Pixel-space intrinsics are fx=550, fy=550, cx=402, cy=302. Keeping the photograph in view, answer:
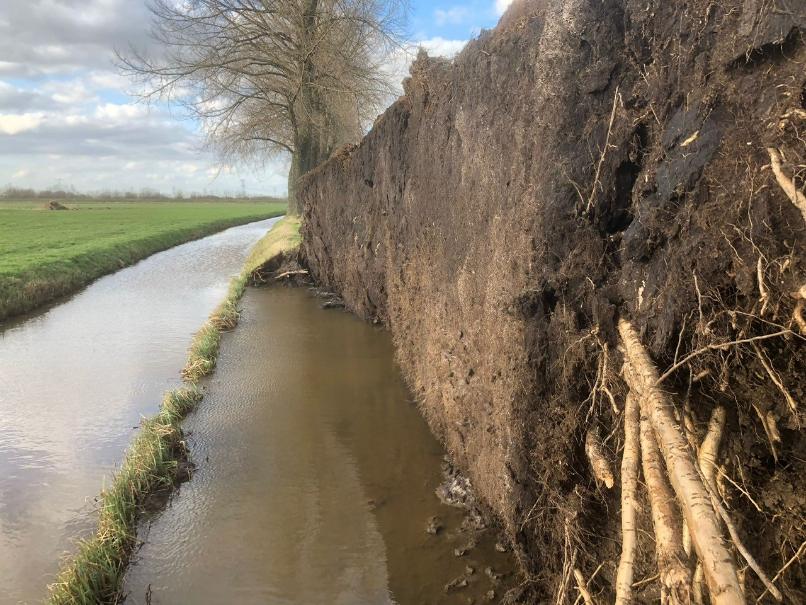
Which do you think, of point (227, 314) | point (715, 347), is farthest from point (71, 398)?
point (715, 347)

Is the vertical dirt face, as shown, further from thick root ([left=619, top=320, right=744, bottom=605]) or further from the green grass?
the green grass

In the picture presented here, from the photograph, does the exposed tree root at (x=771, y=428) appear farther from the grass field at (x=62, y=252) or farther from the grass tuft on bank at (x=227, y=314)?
the grass field at (x=62, y=252)

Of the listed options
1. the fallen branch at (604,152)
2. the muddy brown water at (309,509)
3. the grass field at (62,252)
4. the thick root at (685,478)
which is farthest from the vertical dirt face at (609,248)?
the grass field at (62,252)

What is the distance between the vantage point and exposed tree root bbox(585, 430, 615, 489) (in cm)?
308

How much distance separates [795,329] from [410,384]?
5.48 meters

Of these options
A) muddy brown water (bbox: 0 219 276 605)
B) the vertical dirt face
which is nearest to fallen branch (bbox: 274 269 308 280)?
muddy brown water (bbox: 0 219 276 605)

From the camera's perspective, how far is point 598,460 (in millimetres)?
3209

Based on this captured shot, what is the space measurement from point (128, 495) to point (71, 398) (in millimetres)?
3480

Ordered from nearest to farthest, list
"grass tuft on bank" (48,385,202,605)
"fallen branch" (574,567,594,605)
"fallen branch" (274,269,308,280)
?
1. "fallen branch" (574,567,594,605)
2. "grass tuft on bank" (48,385,202,605)
3. "fallen branch" (274,269,308,280)

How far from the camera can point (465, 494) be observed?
500 centimetres

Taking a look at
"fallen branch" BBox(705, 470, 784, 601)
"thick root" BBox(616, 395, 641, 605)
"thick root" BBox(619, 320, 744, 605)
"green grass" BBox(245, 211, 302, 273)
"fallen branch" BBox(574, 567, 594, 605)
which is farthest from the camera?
"green grass" BBox(245, 211, 302, 273)

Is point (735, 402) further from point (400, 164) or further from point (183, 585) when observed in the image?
point (400, 164)

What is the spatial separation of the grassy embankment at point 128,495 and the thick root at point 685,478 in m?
3.84

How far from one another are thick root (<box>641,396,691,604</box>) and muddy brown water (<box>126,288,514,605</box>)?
193 cm
